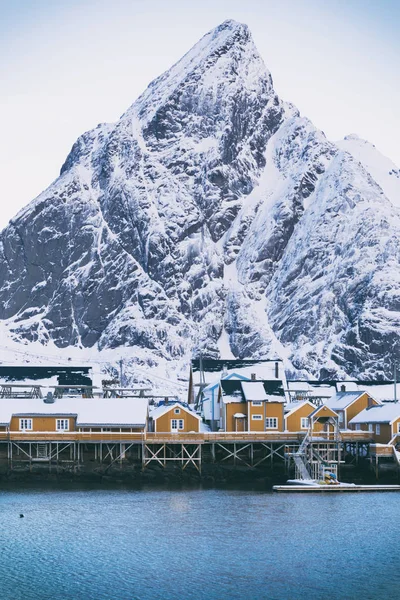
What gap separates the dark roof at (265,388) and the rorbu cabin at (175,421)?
5.37 m

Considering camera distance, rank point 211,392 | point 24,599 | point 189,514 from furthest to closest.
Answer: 1. point 211,392
2. point 189,514
3. point 24,599

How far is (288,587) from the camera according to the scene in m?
56.3

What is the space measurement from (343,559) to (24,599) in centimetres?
1994

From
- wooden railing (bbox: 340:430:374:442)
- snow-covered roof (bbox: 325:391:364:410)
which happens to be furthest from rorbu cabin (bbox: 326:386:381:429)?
wooden railing (bbox: 340:430:374:442)

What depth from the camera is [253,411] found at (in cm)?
10612

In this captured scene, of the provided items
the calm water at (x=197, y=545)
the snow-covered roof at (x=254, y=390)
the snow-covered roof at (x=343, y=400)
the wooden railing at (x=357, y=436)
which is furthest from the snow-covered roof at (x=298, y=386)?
the calm water at (x=197, y=545)

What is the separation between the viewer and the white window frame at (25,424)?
102125mm

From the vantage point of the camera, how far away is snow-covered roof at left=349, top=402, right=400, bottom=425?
10062cm

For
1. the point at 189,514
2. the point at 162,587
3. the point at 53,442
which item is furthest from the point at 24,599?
the point at 53,442

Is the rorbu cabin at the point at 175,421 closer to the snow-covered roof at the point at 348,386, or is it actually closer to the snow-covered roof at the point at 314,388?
the snow-covered roof at the point at 314,388

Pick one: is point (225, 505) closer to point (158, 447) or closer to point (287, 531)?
point (287, 531)

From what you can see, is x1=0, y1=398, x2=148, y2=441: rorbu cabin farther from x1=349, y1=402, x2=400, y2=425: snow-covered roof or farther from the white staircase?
x1=349, y1=402, x2=400, y2=425: snow-covered roof

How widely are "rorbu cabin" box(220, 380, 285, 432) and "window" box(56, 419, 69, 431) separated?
16146 mm

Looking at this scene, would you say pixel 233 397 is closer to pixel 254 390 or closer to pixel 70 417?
pixel 254 390
